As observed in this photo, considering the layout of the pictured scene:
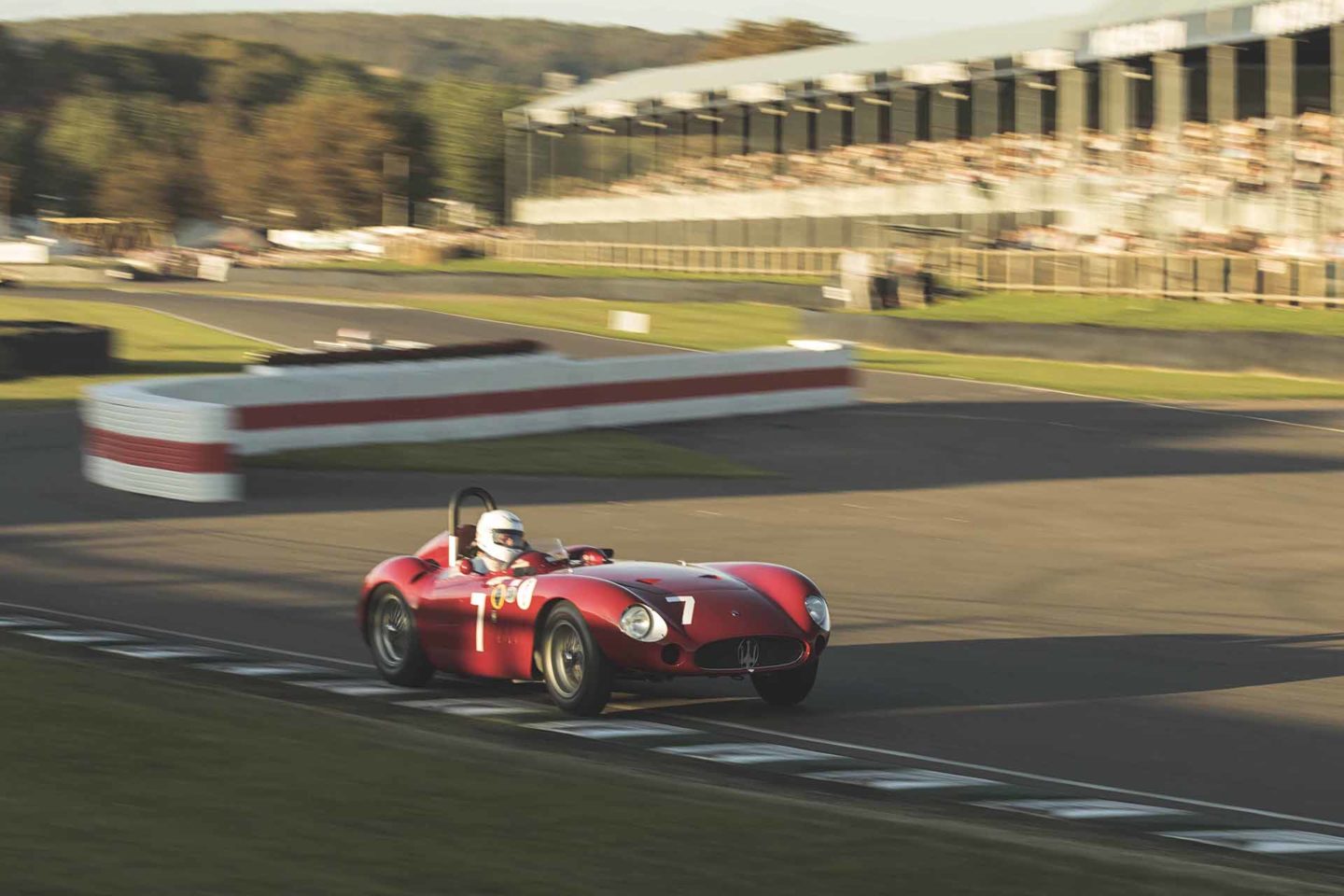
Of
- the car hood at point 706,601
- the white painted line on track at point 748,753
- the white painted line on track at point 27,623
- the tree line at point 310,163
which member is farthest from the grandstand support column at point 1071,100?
the tree line at point 310,163

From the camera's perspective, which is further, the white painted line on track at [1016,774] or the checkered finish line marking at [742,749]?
the white painted line on track at [1016,774]

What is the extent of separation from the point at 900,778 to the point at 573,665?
2050 mm

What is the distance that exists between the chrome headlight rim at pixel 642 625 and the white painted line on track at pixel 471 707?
81cm

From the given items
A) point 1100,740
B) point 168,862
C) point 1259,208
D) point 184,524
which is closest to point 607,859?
point 168,862

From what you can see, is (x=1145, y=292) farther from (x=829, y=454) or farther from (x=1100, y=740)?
(x=1100, y=740)

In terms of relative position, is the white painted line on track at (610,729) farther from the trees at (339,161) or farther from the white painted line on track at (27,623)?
the trees at (339,161)

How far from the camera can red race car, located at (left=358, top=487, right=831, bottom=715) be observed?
30.5ft

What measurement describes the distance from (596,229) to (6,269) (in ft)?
80.2

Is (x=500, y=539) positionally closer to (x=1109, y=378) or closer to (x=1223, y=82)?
(x=1109, y=378)

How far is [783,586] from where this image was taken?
32.4ft

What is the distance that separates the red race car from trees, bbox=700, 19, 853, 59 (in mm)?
121726

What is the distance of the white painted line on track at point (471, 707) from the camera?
31.8 ft

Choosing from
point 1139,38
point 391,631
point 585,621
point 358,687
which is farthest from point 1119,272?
point 585,621

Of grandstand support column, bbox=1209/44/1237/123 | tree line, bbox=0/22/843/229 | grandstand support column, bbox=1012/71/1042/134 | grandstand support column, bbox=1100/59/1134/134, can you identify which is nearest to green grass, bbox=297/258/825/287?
grandstand support column, bbox=1012/71/1042/134
